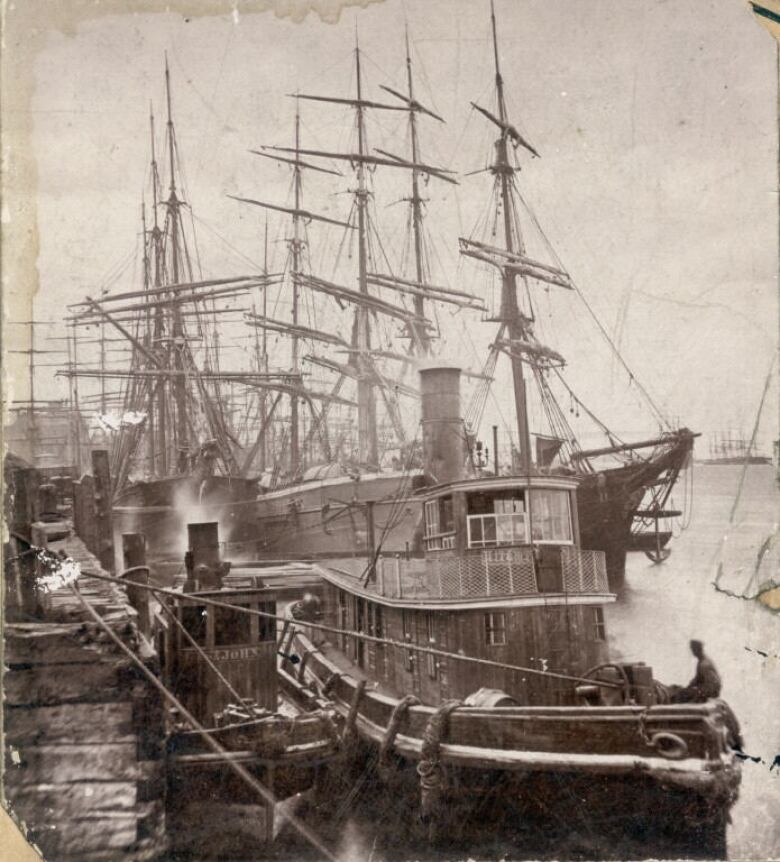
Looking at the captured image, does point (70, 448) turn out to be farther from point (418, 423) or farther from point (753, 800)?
point (753, 800)

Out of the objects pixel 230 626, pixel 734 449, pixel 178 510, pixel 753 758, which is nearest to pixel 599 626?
pixel 753 758

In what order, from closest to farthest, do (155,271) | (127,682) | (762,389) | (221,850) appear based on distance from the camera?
(127,682)
(221,850)
(762,389)
(155,271)

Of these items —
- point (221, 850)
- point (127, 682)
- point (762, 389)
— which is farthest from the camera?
point (762, 389)

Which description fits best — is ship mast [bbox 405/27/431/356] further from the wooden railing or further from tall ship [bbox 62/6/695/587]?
the wooden railing

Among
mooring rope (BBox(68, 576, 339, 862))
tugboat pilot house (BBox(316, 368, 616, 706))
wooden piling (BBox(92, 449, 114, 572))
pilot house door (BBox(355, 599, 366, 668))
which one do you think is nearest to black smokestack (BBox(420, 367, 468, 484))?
tugboat pilot house (BBox(316, 368, 616, 706))

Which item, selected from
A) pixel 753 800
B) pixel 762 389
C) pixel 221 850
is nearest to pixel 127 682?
pixel 221 850

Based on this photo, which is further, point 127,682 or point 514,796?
point 514,796
